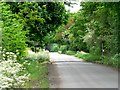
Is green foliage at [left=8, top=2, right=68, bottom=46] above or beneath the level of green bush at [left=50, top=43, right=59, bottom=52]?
above

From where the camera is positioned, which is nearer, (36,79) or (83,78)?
(36,79)

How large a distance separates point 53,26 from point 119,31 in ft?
26.6

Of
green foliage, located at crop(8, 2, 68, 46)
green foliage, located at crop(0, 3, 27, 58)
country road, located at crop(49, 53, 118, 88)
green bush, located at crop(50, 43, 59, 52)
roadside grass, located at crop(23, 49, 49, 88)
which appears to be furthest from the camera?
green bush, located at crop(50, 43, 59, 52)

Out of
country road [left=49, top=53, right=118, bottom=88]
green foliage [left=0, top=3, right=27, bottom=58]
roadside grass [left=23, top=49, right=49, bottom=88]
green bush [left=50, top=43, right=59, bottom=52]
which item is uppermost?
green foliage [left=0, top=3, right=27, bottom=58]

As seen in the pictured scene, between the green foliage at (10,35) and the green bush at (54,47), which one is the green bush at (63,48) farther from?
the green foliage at (10,35)

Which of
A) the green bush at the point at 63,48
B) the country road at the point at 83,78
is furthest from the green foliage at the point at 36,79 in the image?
the green bush at the point at 63,48

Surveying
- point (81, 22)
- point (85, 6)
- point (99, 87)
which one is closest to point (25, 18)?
point (85, 6)

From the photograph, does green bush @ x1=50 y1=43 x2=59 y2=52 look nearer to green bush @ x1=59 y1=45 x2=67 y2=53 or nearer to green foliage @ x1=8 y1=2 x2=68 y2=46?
green bush @ x1=59 y1=45 x2=67 y2=53

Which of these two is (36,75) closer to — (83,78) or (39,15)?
(83,78)

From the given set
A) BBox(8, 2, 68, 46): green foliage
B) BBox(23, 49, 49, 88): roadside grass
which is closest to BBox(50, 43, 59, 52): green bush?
BBox(8, 2, 68, 46): green foliage

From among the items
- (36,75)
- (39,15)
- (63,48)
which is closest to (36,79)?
(36,75)

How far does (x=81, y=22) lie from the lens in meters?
39.4

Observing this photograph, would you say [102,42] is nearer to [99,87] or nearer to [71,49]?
[99,87]

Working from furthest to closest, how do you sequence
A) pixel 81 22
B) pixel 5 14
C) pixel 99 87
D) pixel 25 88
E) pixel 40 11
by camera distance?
pixel 81 22 → pixel 40 11 → pixel 5 14 → pixel 99 87 → pixel 25 88
